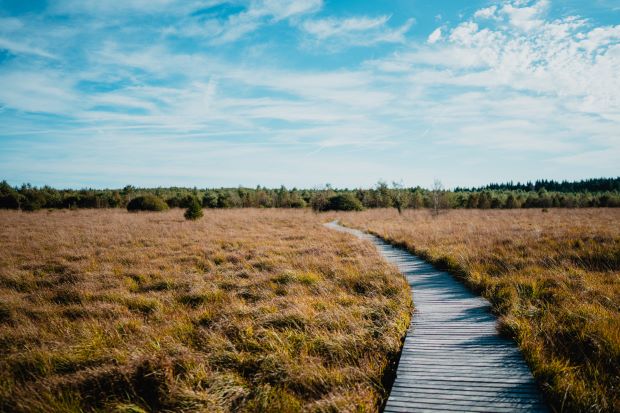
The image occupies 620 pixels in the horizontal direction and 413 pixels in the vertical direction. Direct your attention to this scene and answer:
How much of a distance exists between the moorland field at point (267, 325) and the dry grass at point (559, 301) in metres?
0.03

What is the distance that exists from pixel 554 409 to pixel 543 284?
5161 mm

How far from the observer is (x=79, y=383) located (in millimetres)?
4395

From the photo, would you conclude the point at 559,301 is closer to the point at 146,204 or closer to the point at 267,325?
the point at 267,325

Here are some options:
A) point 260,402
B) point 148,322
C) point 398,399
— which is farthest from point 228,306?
point 398,399

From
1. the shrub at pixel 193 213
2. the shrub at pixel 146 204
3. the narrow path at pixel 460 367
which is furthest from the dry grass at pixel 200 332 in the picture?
the shrub at pixel 146 204

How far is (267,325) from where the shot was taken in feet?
20.2

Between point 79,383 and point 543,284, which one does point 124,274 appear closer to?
point 79,383

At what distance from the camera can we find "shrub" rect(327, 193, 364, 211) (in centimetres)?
4444

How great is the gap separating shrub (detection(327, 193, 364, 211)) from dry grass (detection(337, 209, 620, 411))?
102 feet

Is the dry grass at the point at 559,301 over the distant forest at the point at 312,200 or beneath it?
beneath

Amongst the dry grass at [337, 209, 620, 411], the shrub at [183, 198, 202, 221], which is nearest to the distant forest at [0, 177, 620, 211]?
the shrub at [183, 198, 202, 221]

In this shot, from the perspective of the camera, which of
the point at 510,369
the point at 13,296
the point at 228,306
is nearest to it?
the point at 510,369

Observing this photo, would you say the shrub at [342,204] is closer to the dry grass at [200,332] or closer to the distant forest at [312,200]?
the distant forest at [312,200]

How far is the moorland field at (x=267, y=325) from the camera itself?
404 cm
